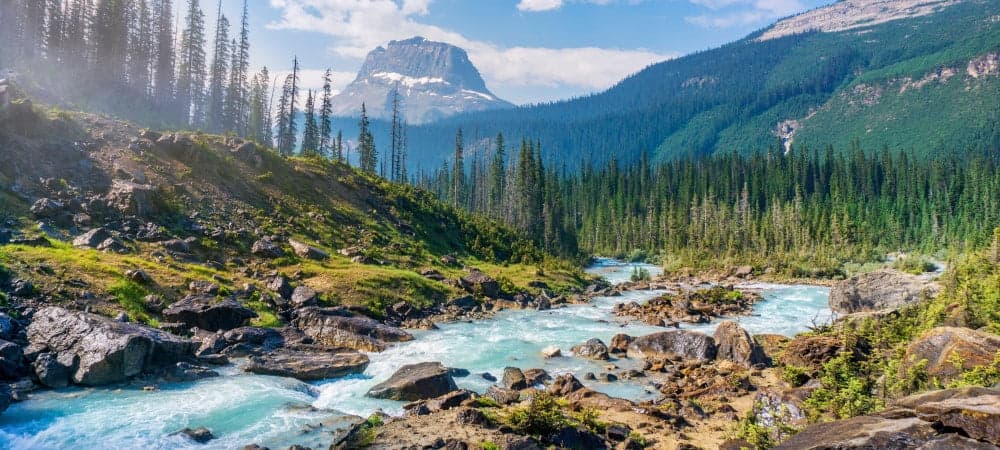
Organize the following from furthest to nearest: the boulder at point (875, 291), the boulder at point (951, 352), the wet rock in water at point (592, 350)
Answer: the boulder at point (875, 291) → the wet rock in water at point (592, 350) → the boulder at point (951, 352)

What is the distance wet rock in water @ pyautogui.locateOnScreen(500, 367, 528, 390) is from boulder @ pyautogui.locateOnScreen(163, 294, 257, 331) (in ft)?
47.8

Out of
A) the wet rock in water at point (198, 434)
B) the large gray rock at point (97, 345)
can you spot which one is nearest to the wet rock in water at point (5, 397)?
the large gray rock at point (97, 345)

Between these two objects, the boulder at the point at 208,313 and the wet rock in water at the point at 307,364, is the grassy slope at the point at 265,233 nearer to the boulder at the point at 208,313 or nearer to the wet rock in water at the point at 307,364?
the boulder at the point at 208,313

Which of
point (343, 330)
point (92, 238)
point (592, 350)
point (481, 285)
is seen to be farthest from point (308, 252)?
point (592, 350)

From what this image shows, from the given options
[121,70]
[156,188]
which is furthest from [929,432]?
[121,70]

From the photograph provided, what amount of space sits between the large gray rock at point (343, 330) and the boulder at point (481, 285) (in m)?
14.8

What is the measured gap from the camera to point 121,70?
8356 cm

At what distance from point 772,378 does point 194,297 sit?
97.0ft

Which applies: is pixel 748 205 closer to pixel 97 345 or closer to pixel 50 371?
pixel 97 345

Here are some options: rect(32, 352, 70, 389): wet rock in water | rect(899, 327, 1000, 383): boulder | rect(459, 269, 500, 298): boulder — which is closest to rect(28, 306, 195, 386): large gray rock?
rect(32, 352, 70, 389): wet rock in water

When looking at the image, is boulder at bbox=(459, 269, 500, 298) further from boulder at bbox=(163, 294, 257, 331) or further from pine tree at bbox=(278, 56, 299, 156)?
pine tree at bbox=(278, 56, 299, 156)

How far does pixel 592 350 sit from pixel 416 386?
12.3 metres

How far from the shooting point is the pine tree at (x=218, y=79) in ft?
300

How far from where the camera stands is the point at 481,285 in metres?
47.1
